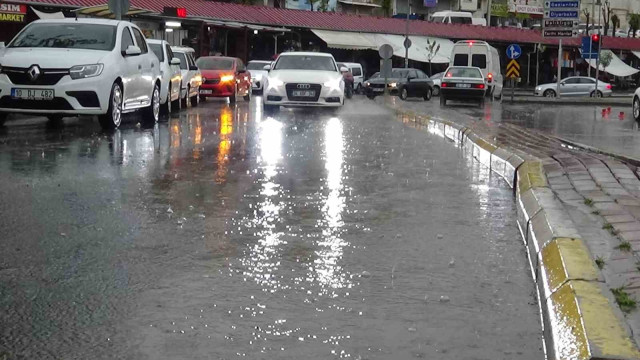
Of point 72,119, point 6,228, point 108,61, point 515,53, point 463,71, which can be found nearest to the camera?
point 6,228

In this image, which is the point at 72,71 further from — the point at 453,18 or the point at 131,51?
the point at 453,18

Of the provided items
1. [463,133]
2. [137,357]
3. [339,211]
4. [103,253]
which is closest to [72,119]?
[463,133]

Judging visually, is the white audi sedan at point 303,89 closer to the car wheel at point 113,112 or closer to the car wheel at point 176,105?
the car wheel at point 176,105

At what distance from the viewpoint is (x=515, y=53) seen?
128ft

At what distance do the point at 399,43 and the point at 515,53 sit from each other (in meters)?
17.7

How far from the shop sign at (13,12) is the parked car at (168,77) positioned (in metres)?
13.2

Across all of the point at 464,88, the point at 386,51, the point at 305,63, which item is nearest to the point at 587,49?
the point at 386,51

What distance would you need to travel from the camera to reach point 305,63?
24.0 meters

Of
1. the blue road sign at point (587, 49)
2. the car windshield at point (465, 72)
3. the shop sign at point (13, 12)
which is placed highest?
the shop sign at point (13, 12)

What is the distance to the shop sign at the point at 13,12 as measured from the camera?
34.1 meters

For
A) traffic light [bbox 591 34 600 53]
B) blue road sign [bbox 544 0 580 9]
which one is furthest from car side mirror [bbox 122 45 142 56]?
traffic light [bbox 591 34 600 53]

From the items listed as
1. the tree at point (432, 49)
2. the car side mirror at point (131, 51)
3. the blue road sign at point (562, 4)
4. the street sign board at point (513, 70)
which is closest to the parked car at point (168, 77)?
the car side mirror at point (131, 51)

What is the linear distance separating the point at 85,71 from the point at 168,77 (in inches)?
236

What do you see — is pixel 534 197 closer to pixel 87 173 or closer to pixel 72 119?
pixel 87 173
